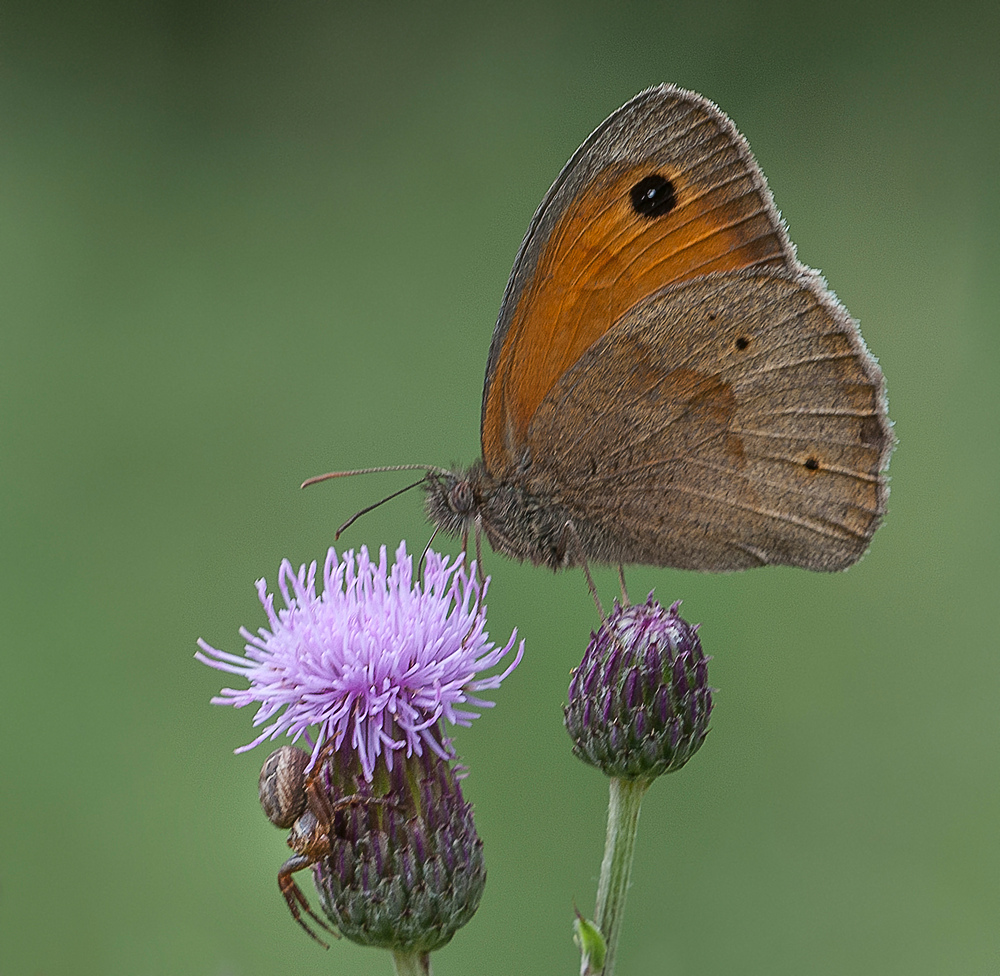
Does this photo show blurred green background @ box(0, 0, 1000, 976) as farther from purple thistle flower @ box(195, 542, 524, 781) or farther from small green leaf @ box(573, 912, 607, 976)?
small green leaf @ box(573, 912, 607, 976)

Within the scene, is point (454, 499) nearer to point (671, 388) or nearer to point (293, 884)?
point (671, 388)

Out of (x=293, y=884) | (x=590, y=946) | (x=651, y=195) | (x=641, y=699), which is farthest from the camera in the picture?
(x=651, y=195)

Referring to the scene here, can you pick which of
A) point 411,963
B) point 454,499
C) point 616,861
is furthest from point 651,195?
point 411,963

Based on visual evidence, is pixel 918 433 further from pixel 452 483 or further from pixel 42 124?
pixel 42 124

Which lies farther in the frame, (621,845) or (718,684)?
(718,684)

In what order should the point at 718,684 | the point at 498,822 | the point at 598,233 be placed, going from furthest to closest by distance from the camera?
1. the point at 718,684
2. the point at 498,822
3. the point at 598,233

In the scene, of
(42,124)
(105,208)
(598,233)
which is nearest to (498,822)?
(598,233)

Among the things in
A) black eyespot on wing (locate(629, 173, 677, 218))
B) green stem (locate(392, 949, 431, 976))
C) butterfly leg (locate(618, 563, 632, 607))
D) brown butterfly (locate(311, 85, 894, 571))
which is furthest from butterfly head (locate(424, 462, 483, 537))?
green stem (locate(392, 949, 431, 976))
